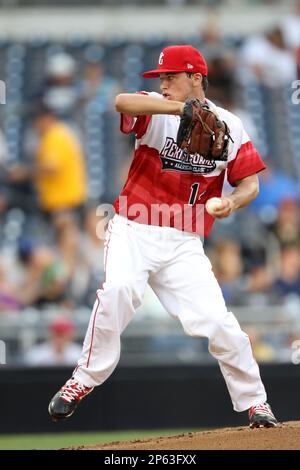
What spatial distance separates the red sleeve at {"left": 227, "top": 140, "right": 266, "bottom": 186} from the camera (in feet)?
23.1

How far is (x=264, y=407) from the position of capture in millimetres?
7078

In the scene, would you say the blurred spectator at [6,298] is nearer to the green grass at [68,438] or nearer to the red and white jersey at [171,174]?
the green grass at [68,438]

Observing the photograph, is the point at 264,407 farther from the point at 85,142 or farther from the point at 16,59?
the point at 16,59

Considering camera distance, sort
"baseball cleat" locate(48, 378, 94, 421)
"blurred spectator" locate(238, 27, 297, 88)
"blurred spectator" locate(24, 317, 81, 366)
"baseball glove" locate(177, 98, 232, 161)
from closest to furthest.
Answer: "baseball glove" locate(177, 98, 232, 161) < "baseball cleat" locate(48, 378, 94, 421) < "blurred spectator" locate(24, 317, 81, 366) < "blurred spectator" locate(238, 27, 297, 88)

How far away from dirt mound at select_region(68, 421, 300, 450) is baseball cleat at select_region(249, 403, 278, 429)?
0.17ft

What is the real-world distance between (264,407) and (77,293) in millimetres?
4115

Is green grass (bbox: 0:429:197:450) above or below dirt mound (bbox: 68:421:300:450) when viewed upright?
below

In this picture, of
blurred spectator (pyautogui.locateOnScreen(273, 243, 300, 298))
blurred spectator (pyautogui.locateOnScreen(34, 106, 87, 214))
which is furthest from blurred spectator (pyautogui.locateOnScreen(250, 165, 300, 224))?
blurred spectator (pyautogui.locateOnScreen(34, 106, 87, 214))

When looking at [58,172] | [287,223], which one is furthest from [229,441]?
[58,172]

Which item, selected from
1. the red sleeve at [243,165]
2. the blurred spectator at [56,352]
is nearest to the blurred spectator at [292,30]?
the blurred spectator at [56,352]

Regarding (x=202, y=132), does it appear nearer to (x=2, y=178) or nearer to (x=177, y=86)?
(x=177, y=86)

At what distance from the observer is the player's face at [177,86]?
6.85 metres

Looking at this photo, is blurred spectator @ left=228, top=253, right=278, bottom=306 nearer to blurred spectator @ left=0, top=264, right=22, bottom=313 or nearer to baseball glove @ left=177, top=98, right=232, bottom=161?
blurred spectator @ left=0, top=264, right=22, bottom=313

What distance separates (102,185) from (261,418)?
622cm
